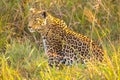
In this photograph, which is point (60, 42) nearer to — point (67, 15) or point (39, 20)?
point (39, 20)

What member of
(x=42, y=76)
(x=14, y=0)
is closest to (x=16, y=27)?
(x=14, y=0)

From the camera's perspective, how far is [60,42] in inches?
223

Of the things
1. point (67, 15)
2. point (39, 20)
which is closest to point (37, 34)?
point (67, 15)

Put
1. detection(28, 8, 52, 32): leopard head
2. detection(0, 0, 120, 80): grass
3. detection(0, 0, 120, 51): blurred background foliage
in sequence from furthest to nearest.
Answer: detection(0, 0, 120, 51): blurred background foliage → detection(28, 8, 52, 32): leopard head → detection(0, 0, 120, 80): grass

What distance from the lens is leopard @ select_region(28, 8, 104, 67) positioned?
18.0 feet

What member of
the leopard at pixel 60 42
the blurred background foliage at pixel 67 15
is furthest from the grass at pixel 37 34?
the leopard at pixel 60 42

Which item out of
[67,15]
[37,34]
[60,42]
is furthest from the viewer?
[67,15]

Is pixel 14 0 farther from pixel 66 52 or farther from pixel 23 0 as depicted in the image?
pixel 66 52

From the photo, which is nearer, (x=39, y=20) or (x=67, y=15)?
(x=39, y=20)

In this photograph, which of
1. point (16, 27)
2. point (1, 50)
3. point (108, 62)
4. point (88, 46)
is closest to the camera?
point (108, 62)

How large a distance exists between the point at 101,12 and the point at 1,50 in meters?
1.47

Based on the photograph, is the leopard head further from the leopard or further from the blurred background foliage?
the blurred background foliage

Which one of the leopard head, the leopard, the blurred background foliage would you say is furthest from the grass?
the leopard head

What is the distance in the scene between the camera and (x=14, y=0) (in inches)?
261
